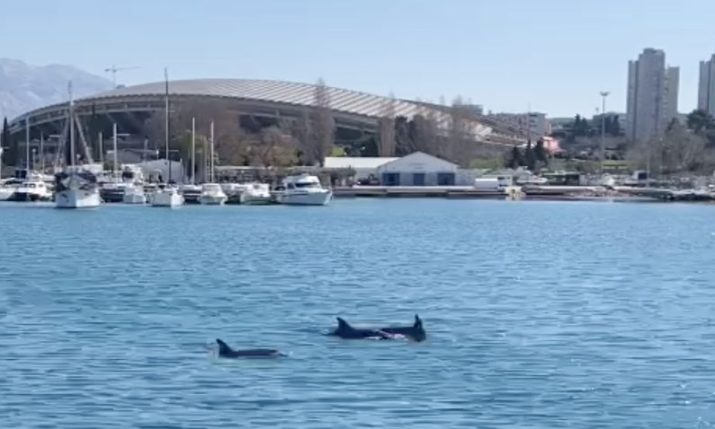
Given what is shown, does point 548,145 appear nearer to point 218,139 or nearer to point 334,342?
point 218,139

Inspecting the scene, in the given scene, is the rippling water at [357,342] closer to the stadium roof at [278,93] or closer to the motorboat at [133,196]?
the motorboat at [133,196]

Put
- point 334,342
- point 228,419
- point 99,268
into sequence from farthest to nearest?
point 99,268
point 334,342
point 228,419

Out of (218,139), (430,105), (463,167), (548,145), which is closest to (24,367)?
(218,139)

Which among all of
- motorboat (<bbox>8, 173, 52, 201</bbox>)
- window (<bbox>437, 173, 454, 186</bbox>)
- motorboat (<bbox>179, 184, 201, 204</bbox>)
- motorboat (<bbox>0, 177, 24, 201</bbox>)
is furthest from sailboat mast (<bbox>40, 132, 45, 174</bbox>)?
window (<bbox>437, 173, 454, 186</bbox>)

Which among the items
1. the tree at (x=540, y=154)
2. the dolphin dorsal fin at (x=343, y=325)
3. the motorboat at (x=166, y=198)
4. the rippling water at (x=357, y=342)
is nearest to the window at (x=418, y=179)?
the tree at (x=540, y=154)

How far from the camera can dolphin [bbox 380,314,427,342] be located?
72.0ft

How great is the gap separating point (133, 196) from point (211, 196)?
16.5 ft

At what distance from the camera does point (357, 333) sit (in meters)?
22.2

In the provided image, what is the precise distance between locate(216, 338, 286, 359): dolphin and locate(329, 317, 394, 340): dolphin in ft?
6.40

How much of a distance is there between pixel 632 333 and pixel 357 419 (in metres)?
8.59

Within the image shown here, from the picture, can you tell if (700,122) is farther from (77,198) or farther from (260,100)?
A: (77,198)

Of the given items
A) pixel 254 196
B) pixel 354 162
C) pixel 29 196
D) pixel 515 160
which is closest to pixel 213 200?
pixel 254 196

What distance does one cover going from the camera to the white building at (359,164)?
114m

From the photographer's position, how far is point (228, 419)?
16.1 metres
